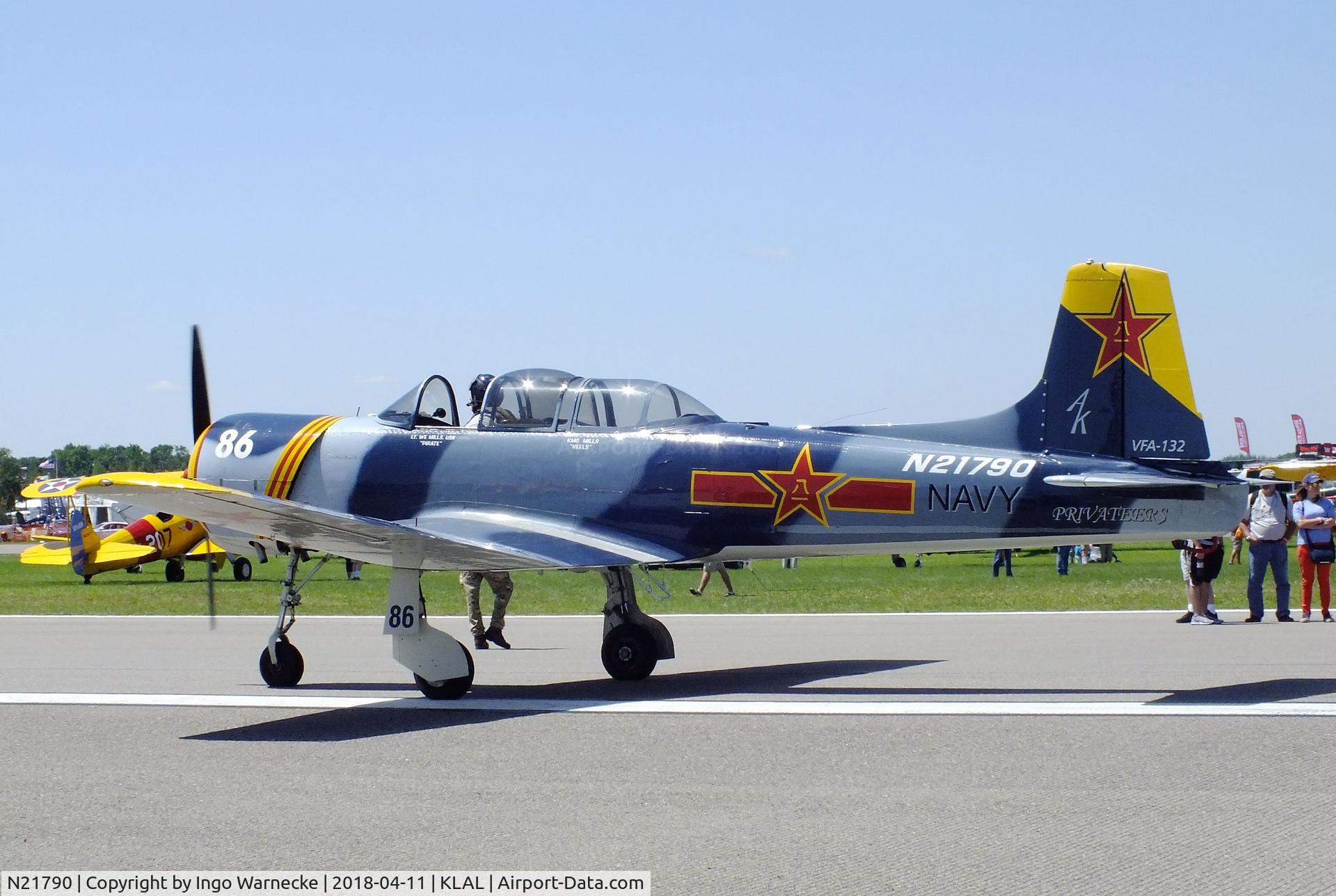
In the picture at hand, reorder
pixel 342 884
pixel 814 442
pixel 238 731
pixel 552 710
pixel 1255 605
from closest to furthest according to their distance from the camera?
pixel 342 884 → pixel 238 731 → pixel 552 710 → pixel 814 442 → pixel 1255 605

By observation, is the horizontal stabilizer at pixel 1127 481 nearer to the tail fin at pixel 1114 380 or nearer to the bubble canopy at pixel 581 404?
the tail fin at pixel 1114 380

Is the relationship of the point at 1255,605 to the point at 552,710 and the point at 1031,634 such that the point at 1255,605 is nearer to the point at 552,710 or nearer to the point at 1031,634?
the point at 1031,634

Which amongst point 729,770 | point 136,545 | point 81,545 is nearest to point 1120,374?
point 729,770

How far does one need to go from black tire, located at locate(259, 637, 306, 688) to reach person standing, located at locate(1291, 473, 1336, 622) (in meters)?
11.8

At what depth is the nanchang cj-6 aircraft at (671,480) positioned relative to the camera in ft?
32.7

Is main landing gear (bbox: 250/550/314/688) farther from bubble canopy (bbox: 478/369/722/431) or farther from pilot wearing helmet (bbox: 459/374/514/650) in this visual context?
pilot wearing helmet (bbox: 459/374/514/650)

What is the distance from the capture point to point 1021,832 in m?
5.78

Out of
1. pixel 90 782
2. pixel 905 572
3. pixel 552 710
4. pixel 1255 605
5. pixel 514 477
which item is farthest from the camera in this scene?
pixel 905 572

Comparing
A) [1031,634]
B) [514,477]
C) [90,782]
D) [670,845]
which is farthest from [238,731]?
[1031,634]

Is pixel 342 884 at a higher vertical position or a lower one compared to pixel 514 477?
lower

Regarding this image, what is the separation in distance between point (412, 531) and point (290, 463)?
317cm

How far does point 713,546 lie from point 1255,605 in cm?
867

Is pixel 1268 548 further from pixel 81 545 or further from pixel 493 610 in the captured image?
pixel 81 545

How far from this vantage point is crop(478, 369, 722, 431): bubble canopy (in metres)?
11.8
